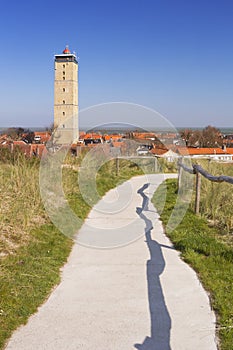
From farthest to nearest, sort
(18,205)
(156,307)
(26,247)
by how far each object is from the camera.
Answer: (18,205)
(26,247)
(156,307)

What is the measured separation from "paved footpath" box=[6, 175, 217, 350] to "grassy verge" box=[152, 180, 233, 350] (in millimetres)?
94

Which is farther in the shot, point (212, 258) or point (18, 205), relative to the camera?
point (18, 205)

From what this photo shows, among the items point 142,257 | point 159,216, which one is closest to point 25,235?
point 142,257

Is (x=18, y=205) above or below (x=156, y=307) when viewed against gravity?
above

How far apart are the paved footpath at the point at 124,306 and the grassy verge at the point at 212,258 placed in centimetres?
9

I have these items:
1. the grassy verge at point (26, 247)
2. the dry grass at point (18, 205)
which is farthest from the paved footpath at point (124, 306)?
the dry grass at point (18, 205)

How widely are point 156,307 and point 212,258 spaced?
1.54 m

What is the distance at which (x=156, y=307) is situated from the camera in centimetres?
345

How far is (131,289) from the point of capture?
153 inches

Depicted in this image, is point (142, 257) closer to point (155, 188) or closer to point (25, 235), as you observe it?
point (25, 235)

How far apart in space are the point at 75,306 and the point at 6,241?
6.23 feet

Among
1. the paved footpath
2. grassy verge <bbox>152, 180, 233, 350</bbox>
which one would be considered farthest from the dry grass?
grassy verge <bbox>152, 180, 233, 350</bbox>

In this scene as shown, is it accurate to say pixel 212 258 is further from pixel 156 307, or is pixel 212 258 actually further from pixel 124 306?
pixel 124 306

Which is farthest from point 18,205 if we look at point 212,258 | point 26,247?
point 212,258
